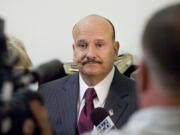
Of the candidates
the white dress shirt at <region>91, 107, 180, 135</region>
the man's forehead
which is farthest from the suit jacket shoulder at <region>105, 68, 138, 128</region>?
the white dress shirt at <region>91, 107, 180, 135</region>

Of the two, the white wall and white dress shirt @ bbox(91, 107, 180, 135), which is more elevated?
white dress shirt @ bbox(91, 107, 180, 135)

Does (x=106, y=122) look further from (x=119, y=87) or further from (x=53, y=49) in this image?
(x=53, y=49)

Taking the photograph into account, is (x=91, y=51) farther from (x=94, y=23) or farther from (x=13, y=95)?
(x=13, y=95)

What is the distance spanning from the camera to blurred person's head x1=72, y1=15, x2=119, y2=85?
2201 mm

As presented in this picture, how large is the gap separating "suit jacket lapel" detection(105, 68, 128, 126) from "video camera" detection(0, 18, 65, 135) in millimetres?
1155

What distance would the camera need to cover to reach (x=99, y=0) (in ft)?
10.7

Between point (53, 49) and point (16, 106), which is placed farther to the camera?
point (53, 49)

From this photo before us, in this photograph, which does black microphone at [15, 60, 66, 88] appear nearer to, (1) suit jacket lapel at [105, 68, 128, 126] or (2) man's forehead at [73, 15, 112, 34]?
(1) suit jacket lapel at [105, 68, 128, 126]

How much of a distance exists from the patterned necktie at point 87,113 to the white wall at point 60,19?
1047mm

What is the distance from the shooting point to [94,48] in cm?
223

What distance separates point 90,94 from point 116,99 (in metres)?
0.14

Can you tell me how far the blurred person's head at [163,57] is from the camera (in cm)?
88

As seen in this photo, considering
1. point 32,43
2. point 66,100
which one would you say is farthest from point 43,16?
point 66,100

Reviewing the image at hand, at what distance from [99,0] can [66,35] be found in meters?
0.40
